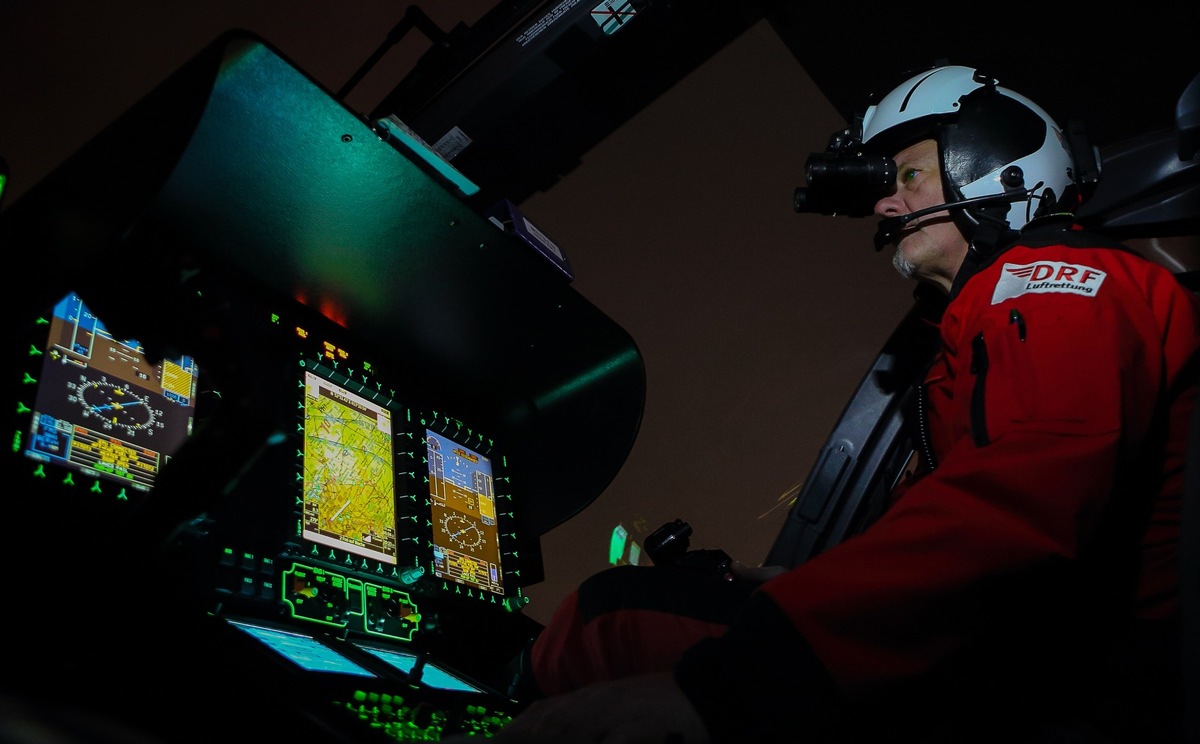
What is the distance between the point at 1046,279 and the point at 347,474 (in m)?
1.13

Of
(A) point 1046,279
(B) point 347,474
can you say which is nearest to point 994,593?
(A) point 1046,279

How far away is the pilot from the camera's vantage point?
29.7 inches

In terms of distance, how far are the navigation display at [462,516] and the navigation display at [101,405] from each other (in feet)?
1.81

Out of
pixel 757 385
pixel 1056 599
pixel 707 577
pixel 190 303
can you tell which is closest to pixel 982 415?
pixel 1056 599

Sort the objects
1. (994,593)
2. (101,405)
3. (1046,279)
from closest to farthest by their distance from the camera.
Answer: (994,593) → (1046,279) → (101,405)

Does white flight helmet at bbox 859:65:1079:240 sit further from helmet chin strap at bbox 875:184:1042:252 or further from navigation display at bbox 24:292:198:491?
navigation display at bbox 24:292:198:491

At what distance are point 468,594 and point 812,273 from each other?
51.6 inches

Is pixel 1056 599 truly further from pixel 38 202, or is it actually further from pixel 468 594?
pixel 38 202

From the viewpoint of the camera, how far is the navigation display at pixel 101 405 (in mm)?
1063

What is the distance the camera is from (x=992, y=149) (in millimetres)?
1477

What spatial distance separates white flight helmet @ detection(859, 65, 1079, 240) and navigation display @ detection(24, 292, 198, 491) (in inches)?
49.4

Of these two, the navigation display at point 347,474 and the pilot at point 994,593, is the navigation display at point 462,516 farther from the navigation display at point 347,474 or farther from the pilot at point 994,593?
the pilot at point 994,593

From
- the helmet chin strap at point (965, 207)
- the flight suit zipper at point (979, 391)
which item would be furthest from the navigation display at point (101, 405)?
the helmet chin strap at point (965, 207)

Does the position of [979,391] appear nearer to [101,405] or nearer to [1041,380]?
[1041,380]
